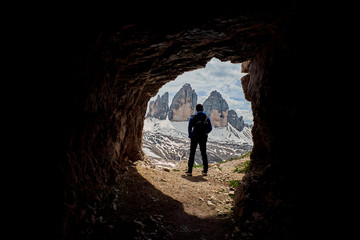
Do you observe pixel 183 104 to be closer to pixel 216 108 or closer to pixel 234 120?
pixel 216 108

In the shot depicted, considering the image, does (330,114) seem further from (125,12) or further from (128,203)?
(128,203)

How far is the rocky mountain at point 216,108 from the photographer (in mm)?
170000

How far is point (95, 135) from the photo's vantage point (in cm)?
480

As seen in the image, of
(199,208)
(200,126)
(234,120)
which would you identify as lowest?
(199,208)

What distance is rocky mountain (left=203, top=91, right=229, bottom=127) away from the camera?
558 feet

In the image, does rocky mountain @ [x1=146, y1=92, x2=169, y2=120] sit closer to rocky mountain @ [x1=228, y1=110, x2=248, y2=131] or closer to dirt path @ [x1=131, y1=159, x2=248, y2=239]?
rocky mountain @ [x1=228, y1=110, x2=248, y2=131]

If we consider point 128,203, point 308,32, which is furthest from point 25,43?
point 308,32

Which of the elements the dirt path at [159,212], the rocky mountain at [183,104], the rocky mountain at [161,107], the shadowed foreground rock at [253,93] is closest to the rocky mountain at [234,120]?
the rocky mountain at [183,104]

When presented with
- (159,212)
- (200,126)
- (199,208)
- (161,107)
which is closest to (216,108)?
(161,107)

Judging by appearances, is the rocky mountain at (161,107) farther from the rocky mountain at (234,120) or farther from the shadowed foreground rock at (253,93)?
the shadowed foreground rock at (253,93)

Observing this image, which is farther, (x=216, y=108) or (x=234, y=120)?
(x=234, y=120)

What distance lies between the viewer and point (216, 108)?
17062 cm

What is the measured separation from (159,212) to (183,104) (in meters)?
166

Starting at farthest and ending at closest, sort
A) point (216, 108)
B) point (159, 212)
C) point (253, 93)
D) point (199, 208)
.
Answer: point (216, 108)
point (253, 93)
point (199, 208)
point (159, 212)
